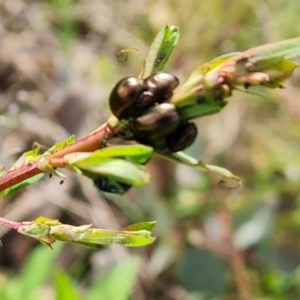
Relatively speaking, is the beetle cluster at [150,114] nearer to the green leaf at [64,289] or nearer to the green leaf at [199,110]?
the green leaf at [199,110]

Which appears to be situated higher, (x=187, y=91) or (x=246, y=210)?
(x=187, y=91)

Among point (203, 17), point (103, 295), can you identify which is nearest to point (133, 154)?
point (103, 295)

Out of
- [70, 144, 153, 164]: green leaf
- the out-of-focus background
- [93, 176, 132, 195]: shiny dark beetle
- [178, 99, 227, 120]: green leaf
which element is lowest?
the out-of-focus background

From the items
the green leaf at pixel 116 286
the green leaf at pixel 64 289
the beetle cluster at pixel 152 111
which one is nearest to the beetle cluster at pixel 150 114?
the beetle cluster at pixel 152 111

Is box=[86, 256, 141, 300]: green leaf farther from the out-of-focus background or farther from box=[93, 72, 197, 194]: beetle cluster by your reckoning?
box=[93, 72, 197, 194]: beetle cluster

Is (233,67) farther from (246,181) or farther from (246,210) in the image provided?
(246,181)

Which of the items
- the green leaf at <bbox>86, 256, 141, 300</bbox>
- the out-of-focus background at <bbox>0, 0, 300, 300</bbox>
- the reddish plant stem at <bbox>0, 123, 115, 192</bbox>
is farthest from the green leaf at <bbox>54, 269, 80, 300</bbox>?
the reddish plant stem at <bbox>0, 123, 115, 192</bbox>
